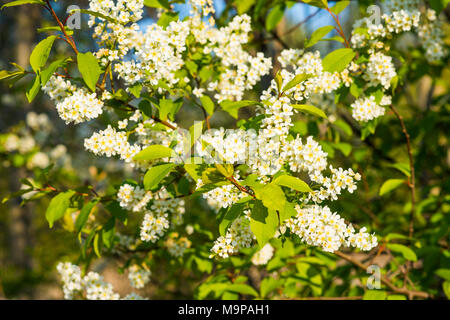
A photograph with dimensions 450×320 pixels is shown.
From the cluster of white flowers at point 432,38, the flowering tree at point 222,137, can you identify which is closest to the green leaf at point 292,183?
the flowering tree at point 222,137

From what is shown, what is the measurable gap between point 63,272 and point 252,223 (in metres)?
1.37

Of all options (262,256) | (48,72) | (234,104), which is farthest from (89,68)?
(262,256)

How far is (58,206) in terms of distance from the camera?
1.77 m

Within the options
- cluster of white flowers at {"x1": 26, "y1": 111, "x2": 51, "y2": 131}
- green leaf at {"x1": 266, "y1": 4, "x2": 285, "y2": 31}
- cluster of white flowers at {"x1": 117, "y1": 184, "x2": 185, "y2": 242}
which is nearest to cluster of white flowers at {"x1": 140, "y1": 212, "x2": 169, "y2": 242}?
cluster of white flowers at {"x1": 117, "y1": 184, "x2": 185, "y2": 242}

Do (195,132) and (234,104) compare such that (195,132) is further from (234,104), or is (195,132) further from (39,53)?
(39,53)

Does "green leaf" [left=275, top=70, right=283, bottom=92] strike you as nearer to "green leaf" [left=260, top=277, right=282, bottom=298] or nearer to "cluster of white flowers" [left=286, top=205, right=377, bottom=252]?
"cluster of white flowers" [left=286, top=205, right=377, bottom=252]

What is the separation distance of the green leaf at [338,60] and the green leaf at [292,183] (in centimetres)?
66

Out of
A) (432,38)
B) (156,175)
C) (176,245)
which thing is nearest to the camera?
(156,175)

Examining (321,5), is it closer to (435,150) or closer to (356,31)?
(356,31)

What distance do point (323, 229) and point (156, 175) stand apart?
62 cm

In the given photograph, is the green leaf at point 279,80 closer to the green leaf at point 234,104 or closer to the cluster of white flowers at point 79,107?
the green leaf at point 234,104

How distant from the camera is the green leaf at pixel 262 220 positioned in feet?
4.12

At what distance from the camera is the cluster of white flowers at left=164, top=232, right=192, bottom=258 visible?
2.16 m

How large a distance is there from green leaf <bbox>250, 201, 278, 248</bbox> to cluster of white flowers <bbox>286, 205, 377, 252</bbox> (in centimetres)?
11
